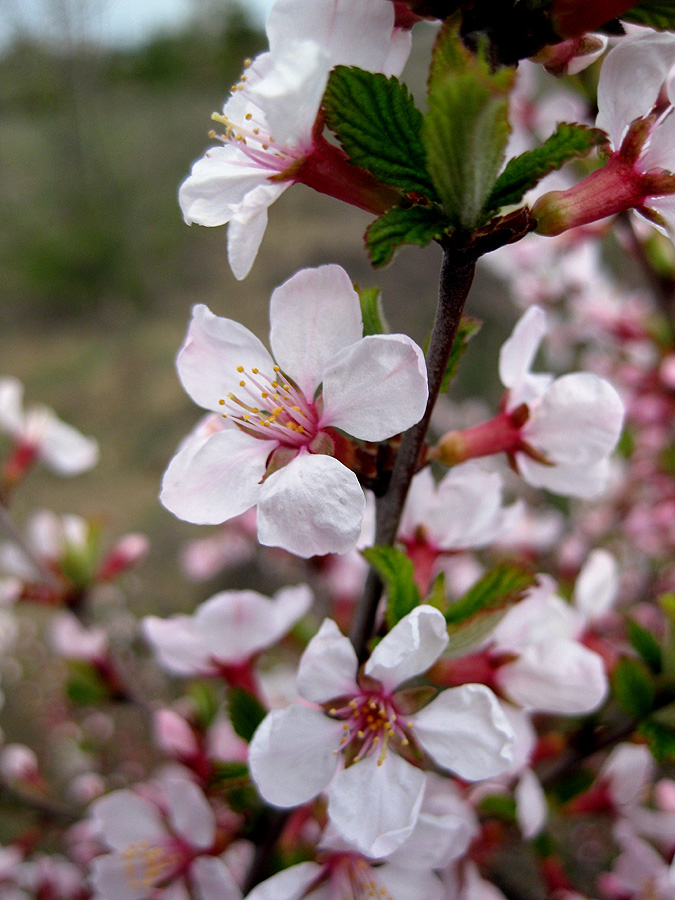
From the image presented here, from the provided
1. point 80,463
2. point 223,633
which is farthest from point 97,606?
point 223,633

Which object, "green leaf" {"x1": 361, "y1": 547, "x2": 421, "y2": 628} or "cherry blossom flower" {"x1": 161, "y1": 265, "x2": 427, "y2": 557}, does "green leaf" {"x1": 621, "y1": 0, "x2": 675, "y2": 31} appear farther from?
"green leaf" {"x1": 361, "y1": 547, "x2": 421, "y2": 628}

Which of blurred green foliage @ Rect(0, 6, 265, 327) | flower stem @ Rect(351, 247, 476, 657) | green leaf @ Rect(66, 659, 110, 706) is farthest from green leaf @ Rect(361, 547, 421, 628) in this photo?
blurred green foliage @ Rect(0, 6, 265, 327)

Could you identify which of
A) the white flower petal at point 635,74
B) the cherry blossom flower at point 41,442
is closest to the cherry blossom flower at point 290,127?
the white flower petal at point 635,74

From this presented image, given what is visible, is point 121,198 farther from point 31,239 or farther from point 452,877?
point 452,877

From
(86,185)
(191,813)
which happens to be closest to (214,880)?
(191,813)

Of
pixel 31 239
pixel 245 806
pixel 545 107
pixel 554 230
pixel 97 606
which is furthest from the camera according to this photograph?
pixel 31 239

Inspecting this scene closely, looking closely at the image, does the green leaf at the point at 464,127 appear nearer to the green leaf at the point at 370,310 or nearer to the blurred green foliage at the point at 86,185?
A: the green leaf at the point at 370,310
